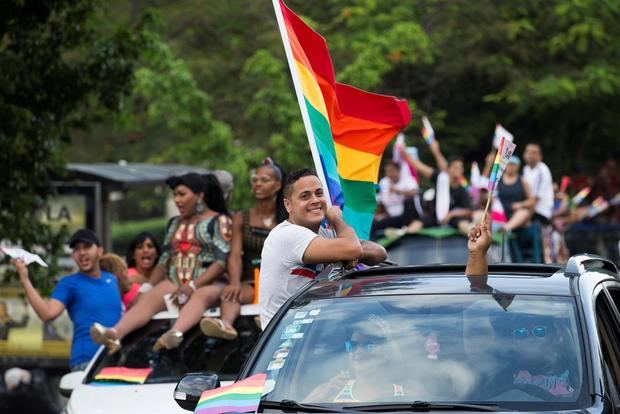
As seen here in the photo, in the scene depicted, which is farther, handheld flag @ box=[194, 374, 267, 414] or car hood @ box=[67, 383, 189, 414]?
car hood @ box=[67, 383, 189, 414]

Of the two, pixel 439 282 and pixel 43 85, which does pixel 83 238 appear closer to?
pixel 43 85

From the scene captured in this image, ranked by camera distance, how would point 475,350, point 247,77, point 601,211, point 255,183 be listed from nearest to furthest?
point 475,350 < point 255,183 < point 601,211 < point 247,77

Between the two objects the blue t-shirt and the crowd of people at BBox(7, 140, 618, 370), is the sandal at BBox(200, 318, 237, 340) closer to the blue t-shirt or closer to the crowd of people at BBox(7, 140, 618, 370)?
the crowd of people at BBox(7, 140, 618, 370)

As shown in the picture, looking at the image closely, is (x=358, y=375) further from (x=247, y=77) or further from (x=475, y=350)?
(x=247, y=77)

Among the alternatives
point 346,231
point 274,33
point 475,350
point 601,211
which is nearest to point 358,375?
point 475,350

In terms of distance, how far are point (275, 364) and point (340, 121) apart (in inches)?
158

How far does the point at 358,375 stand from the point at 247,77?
2137cm

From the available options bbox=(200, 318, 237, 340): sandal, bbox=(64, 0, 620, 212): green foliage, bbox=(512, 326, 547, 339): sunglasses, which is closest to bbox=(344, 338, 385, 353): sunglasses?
bbox=(512, 326, 547, 339): sunglasses

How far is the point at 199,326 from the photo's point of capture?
890 centimetres

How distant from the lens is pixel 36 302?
9422 mm

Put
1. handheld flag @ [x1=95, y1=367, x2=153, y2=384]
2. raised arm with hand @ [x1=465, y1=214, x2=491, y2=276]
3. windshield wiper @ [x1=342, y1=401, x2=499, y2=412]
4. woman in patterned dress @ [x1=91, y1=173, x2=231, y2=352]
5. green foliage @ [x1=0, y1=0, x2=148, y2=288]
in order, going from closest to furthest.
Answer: windshield wiper @ [x1=342, y1=401, x2=499, y2=412]
raised arm with hand @ [x1=465, y1=214, x2=491, y2=276]
handheld flag @ [x1=95, y1=367, x2=153, y2=384]
woman in patterned dress @ [x1=91, y1=173, x2=231, y2=352]
green foliage @ [x1=0, y1=0, x2=148, y2=288]

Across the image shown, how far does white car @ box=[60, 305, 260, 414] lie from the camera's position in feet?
26.1

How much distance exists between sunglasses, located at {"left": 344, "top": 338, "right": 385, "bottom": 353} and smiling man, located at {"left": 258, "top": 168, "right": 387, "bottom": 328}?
105 cm

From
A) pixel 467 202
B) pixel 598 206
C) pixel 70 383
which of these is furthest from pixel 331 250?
pixel 598 206
